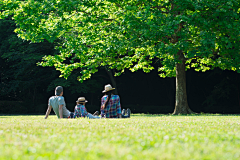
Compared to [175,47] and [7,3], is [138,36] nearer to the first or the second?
[175,47]

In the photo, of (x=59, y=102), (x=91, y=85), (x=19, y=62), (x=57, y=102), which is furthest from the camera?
(x=91, y=85)

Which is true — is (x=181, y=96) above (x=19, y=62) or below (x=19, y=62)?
below

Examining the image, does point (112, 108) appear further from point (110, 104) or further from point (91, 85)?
point (91, 85)

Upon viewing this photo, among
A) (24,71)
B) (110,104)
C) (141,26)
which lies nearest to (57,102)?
(110,104)

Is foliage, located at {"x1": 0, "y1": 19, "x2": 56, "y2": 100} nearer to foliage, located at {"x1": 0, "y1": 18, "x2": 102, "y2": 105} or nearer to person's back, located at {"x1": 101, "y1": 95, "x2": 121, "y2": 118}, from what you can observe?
foliage, located at {"x1": 0, "y1": 18, "x2": 102, "y2": 105}

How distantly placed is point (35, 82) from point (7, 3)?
62.2ft

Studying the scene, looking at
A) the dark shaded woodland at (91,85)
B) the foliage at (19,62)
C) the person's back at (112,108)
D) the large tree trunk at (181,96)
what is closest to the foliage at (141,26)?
the large tree trunk at (181,96)

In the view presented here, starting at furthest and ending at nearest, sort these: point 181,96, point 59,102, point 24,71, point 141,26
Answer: point 24,71 → point 181,96 → point 141,26 → point 59,102

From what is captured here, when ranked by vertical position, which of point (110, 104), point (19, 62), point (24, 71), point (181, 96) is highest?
point (19, 62)

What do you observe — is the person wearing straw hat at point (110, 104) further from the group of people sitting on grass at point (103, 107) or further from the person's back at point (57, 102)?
the person's back at point (57, 102)

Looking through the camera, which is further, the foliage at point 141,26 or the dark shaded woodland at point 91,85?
the dark shaded woodland at point 91,85

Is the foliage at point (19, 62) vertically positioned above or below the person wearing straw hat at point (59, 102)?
above

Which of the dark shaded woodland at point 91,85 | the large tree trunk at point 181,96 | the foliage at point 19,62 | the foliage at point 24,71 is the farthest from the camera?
the dark shaded woodland at point 91,85

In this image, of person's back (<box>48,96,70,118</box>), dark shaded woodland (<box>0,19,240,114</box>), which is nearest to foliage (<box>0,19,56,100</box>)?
dark shaded woodland (<box>0,19,240,114</box>)
